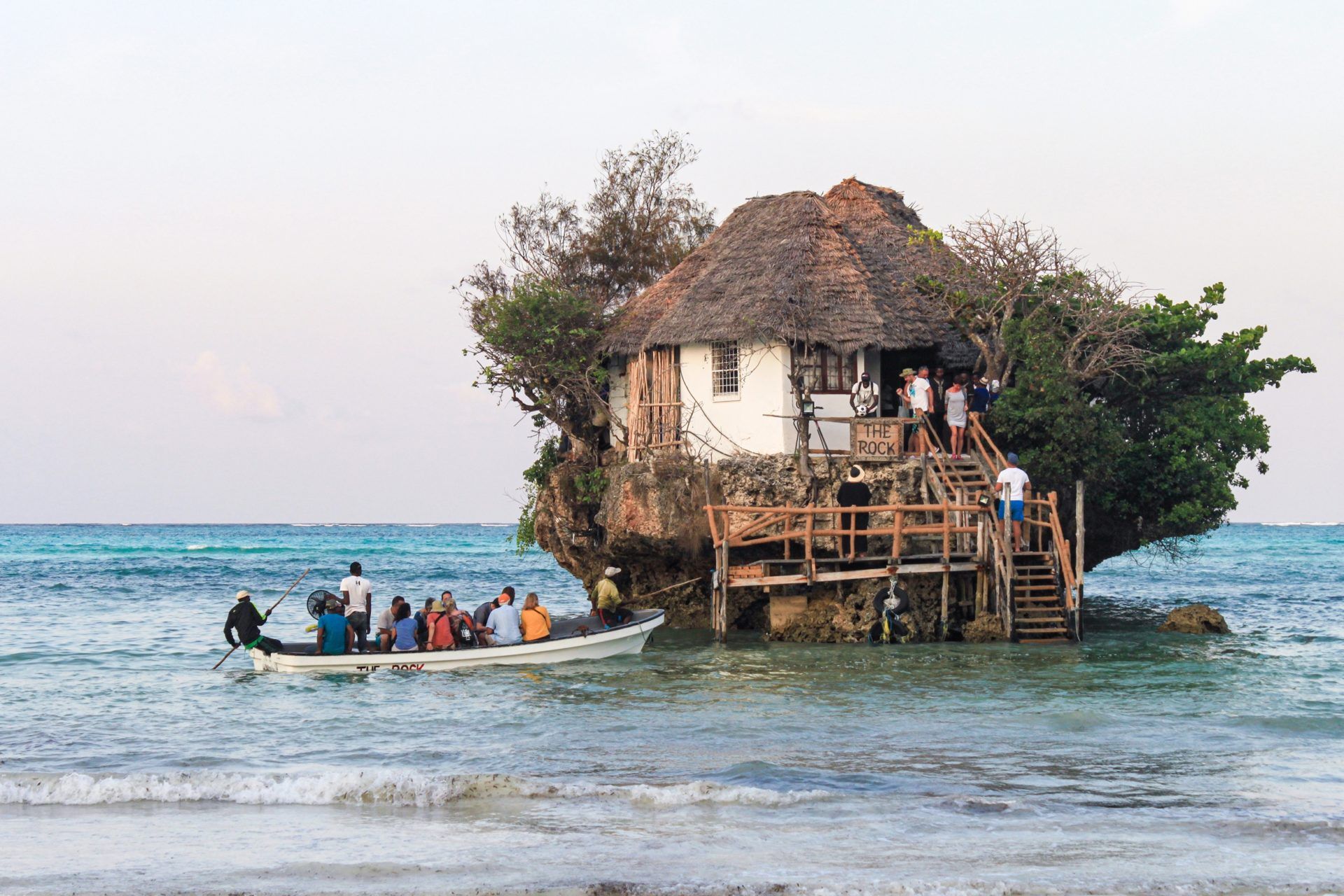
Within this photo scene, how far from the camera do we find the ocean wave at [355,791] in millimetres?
13523

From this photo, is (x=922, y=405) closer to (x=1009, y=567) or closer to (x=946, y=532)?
(x=946, y=532)

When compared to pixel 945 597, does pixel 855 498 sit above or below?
above

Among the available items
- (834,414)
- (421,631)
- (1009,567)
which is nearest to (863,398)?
(834,414)

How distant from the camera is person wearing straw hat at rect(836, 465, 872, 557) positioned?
25828mm

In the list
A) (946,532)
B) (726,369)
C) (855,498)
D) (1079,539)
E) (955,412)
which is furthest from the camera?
(726,369)

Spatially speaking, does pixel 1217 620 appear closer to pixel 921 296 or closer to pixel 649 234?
pixel 921 296

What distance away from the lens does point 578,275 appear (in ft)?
118

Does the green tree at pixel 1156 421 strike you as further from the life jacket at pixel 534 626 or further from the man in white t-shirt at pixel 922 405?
the life jacket at pixel 534 626

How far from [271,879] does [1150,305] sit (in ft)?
80.4

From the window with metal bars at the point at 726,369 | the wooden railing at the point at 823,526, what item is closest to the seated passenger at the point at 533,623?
the wooden railing at the point at 823,526

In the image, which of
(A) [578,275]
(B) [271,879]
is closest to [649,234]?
(A) [578,275]

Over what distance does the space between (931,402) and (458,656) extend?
11.5 m

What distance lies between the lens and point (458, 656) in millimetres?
22109

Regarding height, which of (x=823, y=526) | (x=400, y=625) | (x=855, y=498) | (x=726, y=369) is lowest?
(x=400, y=625)
